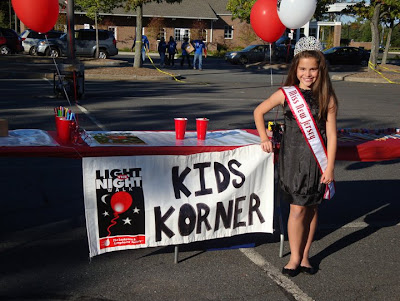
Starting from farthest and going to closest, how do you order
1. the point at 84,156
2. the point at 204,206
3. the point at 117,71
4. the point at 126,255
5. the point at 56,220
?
the point at 117,71 < the point at 56,220 < the point at 126,255 < the point at 204,206 < the point at 84,156

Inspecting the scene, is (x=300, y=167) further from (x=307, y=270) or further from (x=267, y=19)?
(x=267, y=19)

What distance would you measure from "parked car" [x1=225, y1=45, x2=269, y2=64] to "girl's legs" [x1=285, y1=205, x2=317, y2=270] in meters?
32.4

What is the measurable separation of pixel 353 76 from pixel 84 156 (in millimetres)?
23666

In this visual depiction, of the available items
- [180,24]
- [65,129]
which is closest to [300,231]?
[65,129]

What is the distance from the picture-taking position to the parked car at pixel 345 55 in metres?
36.9

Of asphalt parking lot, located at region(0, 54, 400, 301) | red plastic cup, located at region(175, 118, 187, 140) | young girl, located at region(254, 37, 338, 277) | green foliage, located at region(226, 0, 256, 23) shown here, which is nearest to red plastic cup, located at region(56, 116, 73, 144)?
red plastic cup, located at region(175, 118, 187, 140)

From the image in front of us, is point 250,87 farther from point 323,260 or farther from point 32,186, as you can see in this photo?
point 323,260

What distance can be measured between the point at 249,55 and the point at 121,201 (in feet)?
108

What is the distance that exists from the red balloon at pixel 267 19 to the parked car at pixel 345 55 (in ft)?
102

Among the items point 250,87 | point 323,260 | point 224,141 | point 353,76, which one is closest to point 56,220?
point 224,141

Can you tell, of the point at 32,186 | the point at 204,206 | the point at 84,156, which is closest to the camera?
the point at 84,156

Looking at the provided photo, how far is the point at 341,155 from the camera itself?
4.52 meters

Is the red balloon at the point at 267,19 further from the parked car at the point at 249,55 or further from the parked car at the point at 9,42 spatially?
the parked car at the point at 249,55

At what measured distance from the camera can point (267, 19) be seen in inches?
263
